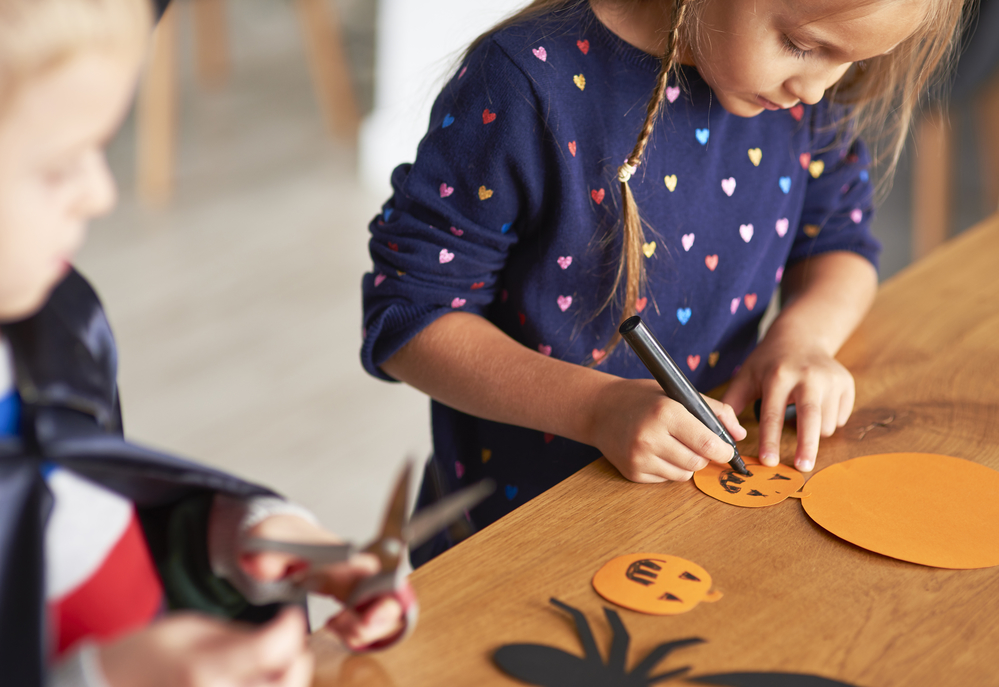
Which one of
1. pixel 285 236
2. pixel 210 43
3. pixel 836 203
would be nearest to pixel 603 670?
pixel 836 203

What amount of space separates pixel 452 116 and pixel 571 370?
20cm

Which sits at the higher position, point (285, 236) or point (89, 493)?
point (89, 493)

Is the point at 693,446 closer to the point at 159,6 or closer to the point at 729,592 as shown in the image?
the point at 729,592

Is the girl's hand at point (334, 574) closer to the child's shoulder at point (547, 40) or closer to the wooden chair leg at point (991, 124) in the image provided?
the child's shoulder at point (547, 40)

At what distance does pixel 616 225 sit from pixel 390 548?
39 centimetres

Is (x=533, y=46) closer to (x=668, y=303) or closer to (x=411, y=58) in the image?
(x=668, y=303)

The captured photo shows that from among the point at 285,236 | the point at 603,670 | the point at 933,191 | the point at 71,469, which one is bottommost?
the point at 285,236

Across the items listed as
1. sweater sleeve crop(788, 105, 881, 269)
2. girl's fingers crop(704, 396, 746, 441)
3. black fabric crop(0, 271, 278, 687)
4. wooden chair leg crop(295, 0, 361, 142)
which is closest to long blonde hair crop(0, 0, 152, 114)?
black fabric crop(0, 271, 278, 687)

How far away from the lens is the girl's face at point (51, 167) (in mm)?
294

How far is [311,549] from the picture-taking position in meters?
0.39

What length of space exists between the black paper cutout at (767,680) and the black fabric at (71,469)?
0.21 meters

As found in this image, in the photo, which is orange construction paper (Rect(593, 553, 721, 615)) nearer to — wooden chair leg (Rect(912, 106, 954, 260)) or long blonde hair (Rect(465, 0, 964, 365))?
long blonde hair (Rect(465, 0, 964, 365))

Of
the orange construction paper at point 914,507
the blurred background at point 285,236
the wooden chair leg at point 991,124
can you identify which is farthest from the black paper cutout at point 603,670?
the wooden chair leg at point 991,124

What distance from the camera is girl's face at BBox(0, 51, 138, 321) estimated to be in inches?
11.6
